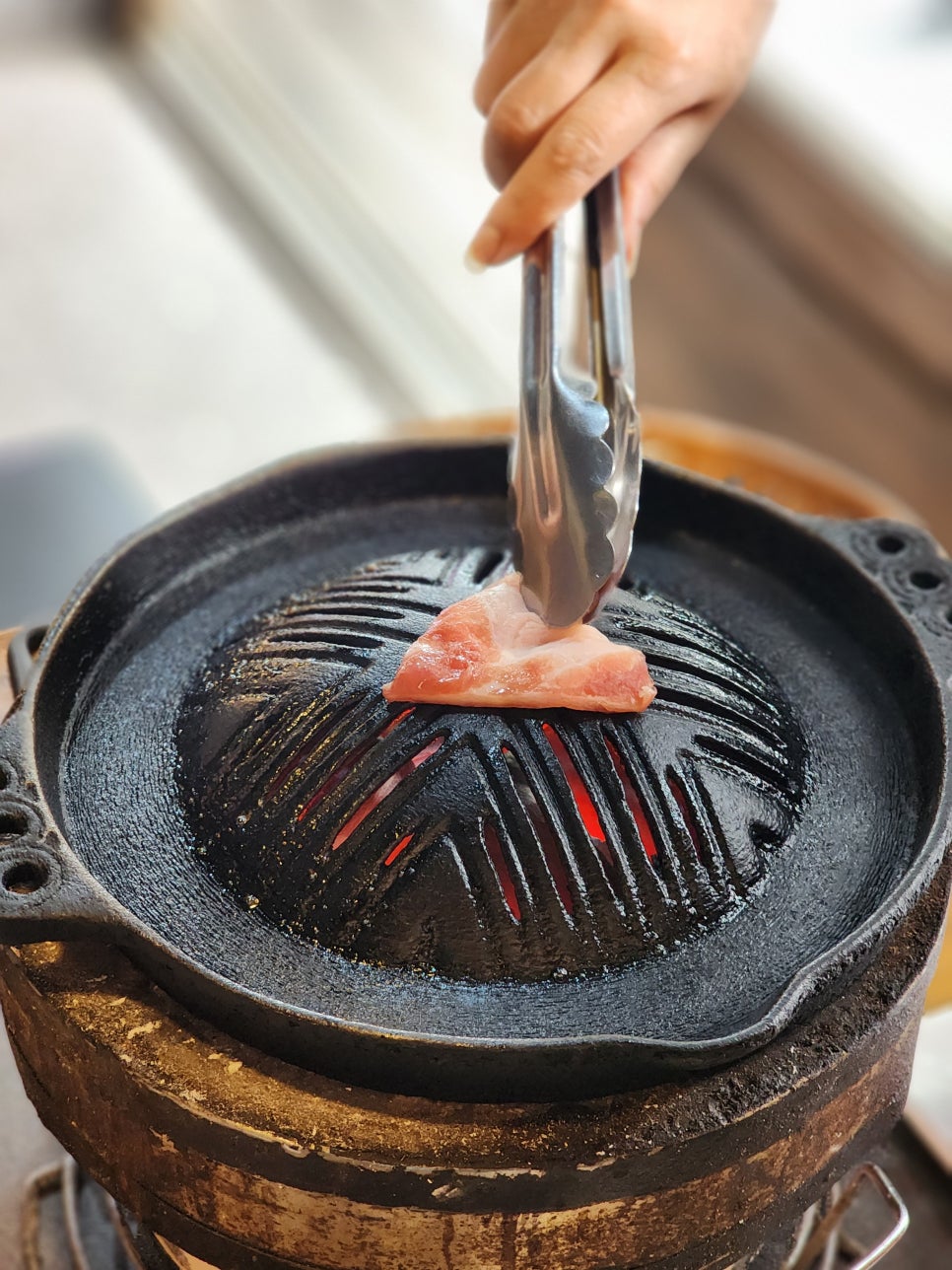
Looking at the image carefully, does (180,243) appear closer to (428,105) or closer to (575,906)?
(428,105)

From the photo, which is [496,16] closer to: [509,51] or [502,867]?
[509,51]

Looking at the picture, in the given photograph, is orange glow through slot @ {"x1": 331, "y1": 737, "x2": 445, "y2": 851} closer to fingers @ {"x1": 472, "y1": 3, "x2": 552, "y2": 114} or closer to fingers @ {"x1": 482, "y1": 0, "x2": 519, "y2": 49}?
fingers @ {"x1": 472, "y1": 3, "x2": 552, "y2": 114}

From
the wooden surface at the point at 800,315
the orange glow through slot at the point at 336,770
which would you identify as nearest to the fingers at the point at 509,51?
the orange glow through slot at the point at 336,770

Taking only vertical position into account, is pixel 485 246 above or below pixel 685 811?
above

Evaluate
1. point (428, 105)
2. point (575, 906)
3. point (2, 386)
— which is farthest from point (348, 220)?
point (575, 906)

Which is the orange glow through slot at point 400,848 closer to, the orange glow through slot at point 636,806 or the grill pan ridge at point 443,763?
the grill pan ridge at point 443,763

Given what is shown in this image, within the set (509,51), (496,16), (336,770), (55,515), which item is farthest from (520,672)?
(55,515)
